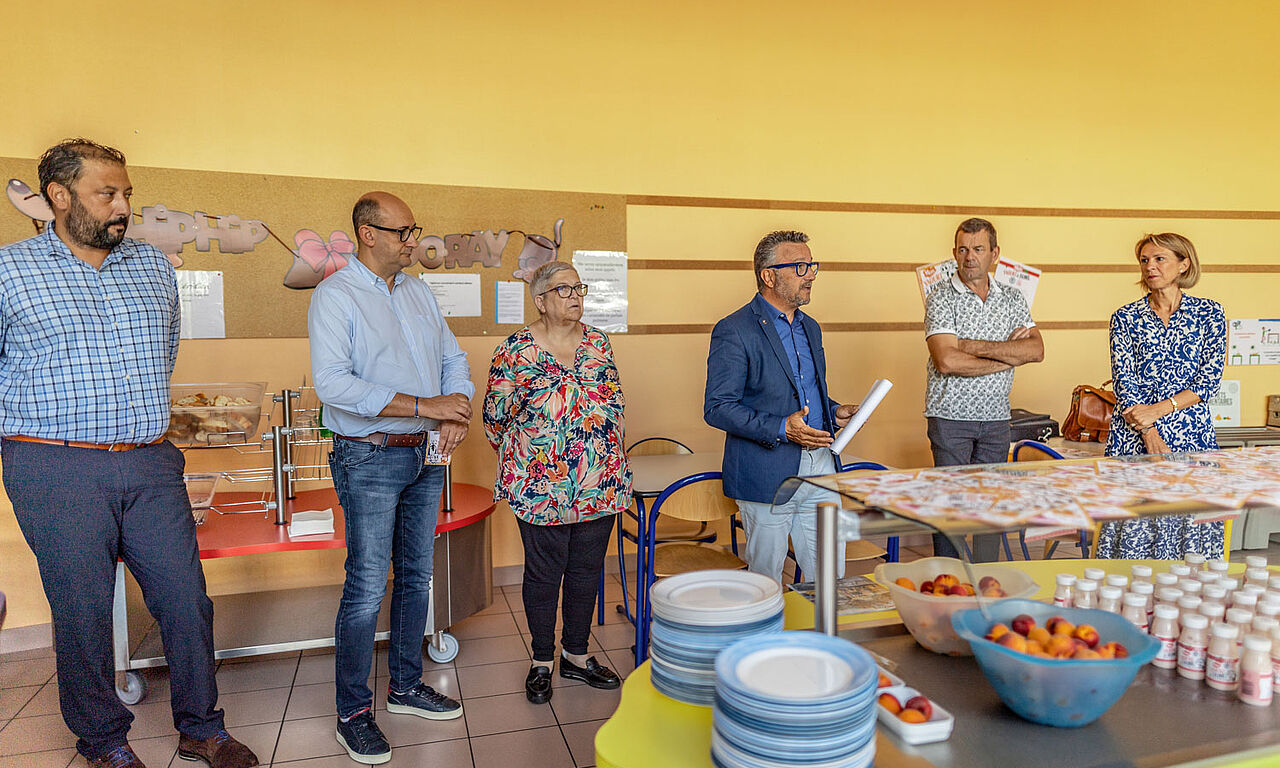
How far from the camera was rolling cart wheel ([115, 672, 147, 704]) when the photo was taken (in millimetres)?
3066

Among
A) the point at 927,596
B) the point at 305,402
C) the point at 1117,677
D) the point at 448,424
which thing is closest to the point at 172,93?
the point at 305,402

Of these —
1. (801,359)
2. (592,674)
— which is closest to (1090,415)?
(801,359)

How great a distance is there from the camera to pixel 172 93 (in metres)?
3.74

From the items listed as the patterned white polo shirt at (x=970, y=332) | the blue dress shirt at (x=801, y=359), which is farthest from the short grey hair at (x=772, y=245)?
the patterned white polo shirt at (x=970, y=332)

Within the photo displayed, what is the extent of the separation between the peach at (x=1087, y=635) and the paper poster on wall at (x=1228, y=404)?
5.03m

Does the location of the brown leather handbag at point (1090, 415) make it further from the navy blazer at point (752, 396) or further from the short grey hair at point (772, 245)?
the short grey hair at point (772, 245)

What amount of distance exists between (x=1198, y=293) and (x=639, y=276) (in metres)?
3.77

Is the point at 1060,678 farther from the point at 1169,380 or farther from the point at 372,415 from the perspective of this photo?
the point at 1169,380

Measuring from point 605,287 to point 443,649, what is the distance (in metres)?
2.04

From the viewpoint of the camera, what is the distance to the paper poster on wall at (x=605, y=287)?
443cm

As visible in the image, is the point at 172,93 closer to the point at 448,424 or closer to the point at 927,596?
the point at 448,424

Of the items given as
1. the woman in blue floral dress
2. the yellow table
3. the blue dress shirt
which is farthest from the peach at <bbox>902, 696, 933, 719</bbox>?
the woman in blue floral dress

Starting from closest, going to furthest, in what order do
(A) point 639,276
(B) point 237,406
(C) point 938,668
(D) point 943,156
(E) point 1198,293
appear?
(C) point 938,668, (B) point 237,406, (A) point 639,276, (D) point 943,156, (E) point 1198,293

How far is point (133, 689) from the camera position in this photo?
3068 millimetres
